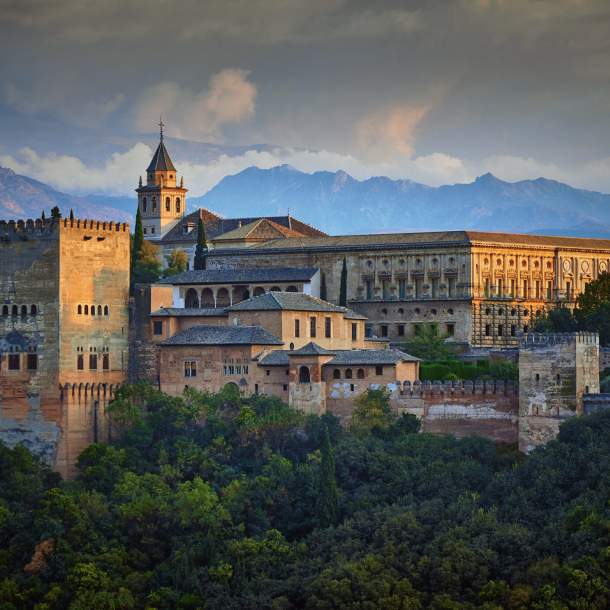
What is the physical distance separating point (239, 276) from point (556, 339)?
2281cm

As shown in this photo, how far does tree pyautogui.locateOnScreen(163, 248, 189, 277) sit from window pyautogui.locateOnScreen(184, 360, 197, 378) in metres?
19.8

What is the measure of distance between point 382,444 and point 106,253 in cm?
1541

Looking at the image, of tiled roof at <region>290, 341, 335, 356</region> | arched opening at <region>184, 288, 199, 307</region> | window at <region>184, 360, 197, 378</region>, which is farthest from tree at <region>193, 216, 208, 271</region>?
tiled roof at <region>290, 341, 335, 356</region>

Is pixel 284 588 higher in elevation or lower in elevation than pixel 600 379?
lower

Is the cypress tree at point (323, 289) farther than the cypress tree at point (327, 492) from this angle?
Yes

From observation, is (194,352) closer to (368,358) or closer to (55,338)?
(55,338)

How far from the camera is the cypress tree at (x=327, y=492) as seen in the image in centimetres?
6319

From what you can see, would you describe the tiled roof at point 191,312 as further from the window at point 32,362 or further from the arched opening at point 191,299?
the arched opening at point 191,299

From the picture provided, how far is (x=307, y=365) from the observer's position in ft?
231

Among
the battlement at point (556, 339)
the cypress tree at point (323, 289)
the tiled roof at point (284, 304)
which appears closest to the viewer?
the battlement at point (556, 339)

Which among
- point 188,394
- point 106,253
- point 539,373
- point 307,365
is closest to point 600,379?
point 539,373

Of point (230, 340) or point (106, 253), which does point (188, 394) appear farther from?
point (106, 253)

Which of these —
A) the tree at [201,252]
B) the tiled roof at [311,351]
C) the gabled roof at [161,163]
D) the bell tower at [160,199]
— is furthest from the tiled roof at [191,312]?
the gabled roof at [161,163]

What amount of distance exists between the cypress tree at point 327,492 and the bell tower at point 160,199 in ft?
159
